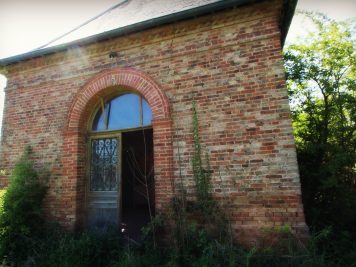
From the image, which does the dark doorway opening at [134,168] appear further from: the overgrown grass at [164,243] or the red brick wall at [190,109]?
the overgrown grass at [164,243]

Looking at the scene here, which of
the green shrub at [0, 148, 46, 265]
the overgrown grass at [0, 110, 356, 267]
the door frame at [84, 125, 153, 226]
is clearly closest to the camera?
the overgrown grass at [0, 110, 356, 267]

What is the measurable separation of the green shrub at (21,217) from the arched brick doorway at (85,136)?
561 mm

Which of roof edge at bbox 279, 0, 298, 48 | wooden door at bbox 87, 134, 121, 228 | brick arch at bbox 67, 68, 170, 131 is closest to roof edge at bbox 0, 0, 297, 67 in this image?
roof edge at bbox 279, 0, 298, 48

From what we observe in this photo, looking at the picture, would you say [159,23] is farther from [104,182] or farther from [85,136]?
[104,182]

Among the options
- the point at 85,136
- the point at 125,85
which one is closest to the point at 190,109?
the point at 125,85

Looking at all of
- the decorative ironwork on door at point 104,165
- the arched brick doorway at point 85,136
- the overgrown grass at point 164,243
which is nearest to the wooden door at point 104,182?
the decorative ironwork on door at point 104,165

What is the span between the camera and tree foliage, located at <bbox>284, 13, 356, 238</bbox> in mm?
5227

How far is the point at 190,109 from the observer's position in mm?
4879

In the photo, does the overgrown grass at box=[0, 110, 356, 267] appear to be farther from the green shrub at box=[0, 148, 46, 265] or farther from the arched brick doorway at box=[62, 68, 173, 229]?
the arched brick doorway at box=[62, 68, 173, 229]

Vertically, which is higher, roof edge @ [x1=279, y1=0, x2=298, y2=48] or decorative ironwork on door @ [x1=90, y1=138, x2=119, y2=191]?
roof edge @ [x1=279, y1=0, x2=298, y2=48]

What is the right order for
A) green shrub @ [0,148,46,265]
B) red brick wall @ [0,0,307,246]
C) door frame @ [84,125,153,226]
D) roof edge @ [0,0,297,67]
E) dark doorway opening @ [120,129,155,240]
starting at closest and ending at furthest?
red brick wall @ [0,0,307,246]
roof edge @ [0,0,297,67]
green shrub @ [0,148,46,265]
door frame @ [84,125,153,226]
dark doorway opening @ [120,129,155,240]

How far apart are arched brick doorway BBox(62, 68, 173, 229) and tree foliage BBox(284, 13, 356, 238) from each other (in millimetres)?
3383

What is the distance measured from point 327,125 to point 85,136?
6270mm

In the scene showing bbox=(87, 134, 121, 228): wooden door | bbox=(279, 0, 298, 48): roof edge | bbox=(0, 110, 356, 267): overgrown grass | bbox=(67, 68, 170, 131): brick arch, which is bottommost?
bbox=(0, 110, 356, 267): overgrown grass
